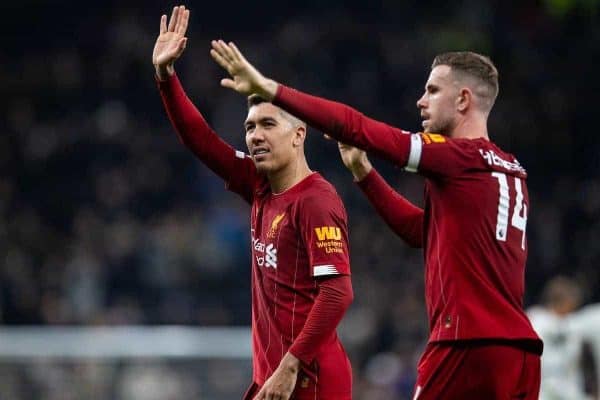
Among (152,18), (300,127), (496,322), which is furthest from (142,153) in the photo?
(496,322)

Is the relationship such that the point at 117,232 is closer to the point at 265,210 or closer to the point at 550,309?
the point at 550,309

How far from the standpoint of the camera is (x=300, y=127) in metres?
6.80

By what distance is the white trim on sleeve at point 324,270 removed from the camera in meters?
6.32

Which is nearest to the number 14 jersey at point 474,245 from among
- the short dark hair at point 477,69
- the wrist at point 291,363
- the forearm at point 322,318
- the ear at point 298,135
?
the short dark hair at point 477,69

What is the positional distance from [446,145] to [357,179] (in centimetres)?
106

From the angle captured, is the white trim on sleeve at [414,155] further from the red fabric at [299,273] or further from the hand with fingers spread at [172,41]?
the hand with fingers spread at [172,41]

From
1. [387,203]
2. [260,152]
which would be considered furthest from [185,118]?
[387,203]

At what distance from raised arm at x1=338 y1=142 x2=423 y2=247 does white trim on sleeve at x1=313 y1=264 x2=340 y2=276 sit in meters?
0.49

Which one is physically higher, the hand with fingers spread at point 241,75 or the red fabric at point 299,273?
the hand with fingers spread at point 241,75

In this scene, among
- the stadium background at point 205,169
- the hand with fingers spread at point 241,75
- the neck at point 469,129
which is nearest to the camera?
the hand with fingers spread at point 241,75

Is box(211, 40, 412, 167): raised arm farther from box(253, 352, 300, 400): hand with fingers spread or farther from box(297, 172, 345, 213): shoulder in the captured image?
box(253, 352, 300, 400): hand with fingers spread

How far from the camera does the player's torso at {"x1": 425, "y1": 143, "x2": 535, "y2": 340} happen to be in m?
5.82

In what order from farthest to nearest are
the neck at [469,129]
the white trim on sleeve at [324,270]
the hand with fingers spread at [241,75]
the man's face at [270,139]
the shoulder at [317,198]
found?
the man's face at [270,139] → the shoulder at [317,198] → the white trim on sleeve at [324,270] → the neck at [469,129] → the hand with fingers spread at [241,75]

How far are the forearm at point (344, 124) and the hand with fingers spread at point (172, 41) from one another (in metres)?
1.13
